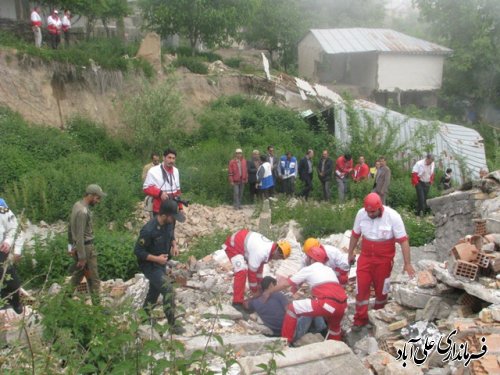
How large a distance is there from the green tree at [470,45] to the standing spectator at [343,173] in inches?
558

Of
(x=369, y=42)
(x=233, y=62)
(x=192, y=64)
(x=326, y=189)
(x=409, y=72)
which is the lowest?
(x=326, y=189)

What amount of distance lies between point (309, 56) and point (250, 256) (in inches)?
810

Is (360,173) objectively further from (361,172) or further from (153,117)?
(153,117)

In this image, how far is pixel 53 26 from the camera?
16.4 meters

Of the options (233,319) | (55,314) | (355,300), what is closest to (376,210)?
(355,300)

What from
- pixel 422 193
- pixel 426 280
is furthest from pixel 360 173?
pixel 426 280

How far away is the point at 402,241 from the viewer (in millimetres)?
6414

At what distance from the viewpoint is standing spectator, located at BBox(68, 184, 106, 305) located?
20.2ft

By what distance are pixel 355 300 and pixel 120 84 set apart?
40.0ft

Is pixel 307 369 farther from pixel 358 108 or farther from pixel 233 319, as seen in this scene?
pixel 358 108

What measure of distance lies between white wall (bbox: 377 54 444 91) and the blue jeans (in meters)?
19.9

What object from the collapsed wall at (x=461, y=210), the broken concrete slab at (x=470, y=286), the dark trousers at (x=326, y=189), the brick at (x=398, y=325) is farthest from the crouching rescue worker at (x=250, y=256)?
the dark trousers at (x=326, y=189)

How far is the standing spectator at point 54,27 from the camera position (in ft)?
53.7

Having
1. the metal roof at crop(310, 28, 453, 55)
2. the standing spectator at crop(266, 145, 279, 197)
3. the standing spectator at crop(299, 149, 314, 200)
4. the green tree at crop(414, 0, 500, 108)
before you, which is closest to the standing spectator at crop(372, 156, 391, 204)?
the standing spectator at crop(299, 149, 314, 200)
